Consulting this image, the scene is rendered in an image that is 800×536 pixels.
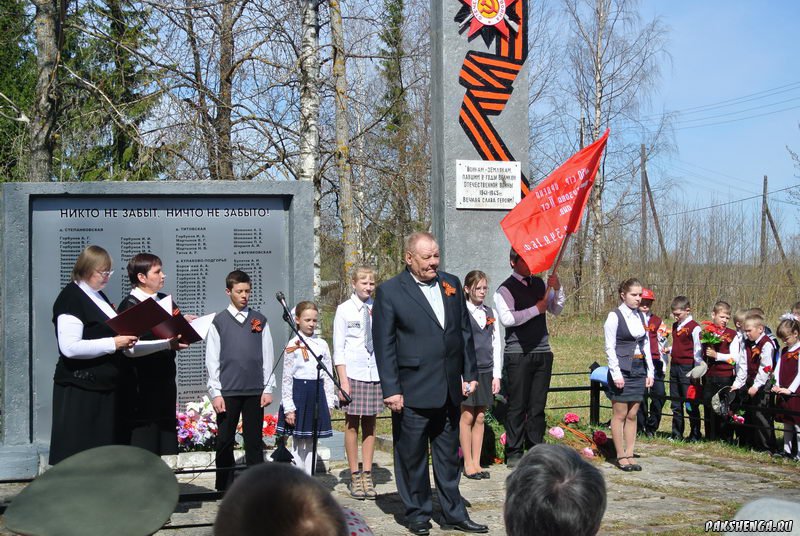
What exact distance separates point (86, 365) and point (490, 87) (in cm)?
590

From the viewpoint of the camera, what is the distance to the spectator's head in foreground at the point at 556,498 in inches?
99.7

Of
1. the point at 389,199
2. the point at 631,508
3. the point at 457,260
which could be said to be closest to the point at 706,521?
the point at 631,508

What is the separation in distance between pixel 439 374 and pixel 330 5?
964 centimetres

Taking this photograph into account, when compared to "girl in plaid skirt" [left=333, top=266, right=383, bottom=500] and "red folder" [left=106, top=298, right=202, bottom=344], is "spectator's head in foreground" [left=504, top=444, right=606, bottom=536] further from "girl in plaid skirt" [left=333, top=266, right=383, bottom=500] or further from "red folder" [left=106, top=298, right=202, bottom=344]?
"girl in plaid skirt" [left=333, top=266, right=383, bottom=500]

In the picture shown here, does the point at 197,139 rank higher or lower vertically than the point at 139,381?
higher

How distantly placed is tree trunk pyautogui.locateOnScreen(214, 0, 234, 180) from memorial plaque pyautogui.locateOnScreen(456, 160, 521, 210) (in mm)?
4665

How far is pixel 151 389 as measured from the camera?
21.8ft

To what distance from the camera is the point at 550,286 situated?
8.68 meters

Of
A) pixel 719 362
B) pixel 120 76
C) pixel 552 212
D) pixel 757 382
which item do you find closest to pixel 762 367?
pixel 757 382

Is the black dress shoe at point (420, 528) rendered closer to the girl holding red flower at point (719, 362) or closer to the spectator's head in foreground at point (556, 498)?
the spectator's head in foreground at point (556, 498)

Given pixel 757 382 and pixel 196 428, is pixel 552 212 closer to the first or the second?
pixel 757 382

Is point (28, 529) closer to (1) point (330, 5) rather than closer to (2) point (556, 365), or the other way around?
(1) point (330, 5)

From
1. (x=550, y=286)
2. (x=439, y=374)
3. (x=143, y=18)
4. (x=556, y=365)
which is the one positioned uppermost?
(x=143, y=18)

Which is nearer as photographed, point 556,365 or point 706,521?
point 706,521
